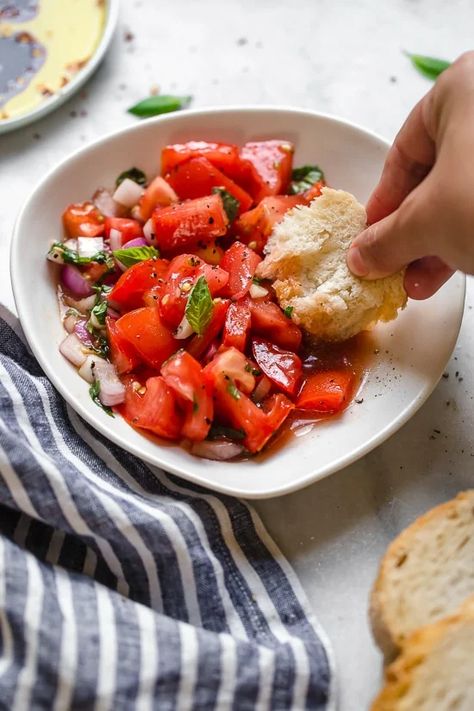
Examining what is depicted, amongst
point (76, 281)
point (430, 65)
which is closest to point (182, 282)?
point (76, 281)

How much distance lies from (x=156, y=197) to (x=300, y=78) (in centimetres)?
102

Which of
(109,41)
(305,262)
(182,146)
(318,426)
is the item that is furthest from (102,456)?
(109,41)

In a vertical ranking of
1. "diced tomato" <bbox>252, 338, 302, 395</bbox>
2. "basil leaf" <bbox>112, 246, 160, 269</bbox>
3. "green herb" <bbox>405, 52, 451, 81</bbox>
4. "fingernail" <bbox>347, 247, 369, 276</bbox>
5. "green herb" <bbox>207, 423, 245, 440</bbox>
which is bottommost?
"green herb" <bbox>207, 423, 245, 440</bbox>

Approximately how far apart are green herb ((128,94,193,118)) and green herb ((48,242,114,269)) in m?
0.85

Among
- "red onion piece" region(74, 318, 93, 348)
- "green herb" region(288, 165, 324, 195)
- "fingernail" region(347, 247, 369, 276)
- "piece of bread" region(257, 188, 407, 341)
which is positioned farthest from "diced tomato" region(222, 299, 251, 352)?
"green herb" region(288, 165, 324, 195)

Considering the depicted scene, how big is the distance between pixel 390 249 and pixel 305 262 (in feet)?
1.24

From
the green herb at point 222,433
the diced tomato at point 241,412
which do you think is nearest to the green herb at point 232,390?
the diced tomato at point 241,412

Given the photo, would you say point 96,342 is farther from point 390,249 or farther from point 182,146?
point 390,249

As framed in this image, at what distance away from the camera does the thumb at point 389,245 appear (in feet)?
7.09

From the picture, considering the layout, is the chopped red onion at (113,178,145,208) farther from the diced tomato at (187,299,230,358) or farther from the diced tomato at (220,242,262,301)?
the diced tomato at (187,299,230,358)

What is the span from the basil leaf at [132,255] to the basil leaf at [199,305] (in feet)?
0.83

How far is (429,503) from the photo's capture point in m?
2.62

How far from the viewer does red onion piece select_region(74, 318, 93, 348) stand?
106 inches

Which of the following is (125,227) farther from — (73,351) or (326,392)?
(326,392)
